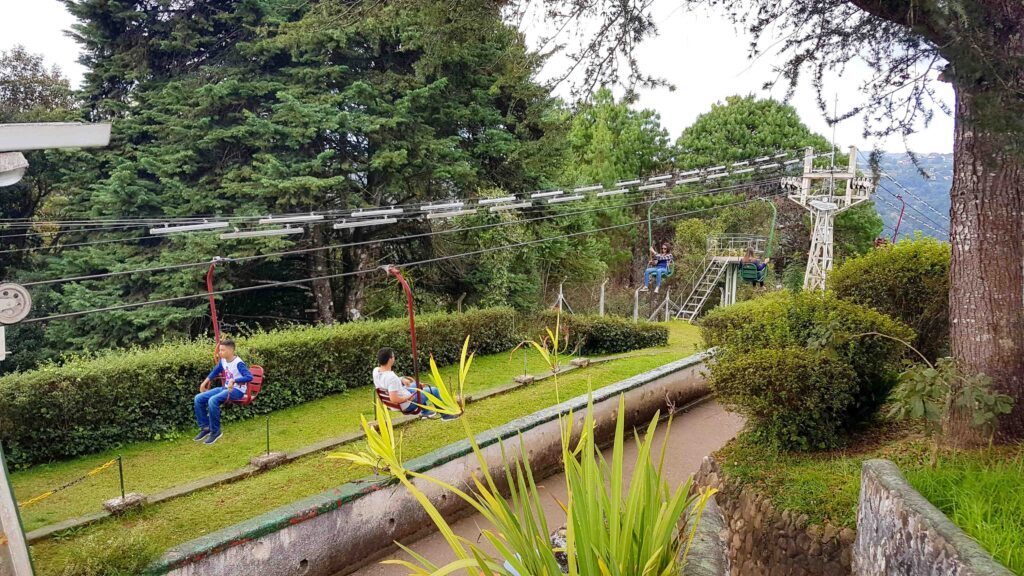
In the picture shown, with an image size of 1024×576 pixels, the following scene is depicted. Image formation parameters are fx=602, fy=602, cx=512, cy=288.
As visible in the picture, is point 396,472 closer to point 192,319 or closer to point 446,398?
point 446,398

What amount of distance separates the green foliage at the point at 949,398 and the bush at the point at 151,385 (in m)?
7.97

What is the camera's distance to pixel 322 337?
10219 millimetres

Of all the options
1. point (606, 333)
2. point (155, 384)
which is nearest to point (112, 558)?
point (155, 384)

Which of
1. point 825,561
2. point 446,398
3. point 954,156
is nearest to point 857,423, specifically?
point 825,561

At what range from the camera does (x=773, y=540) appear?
4348 millimetres

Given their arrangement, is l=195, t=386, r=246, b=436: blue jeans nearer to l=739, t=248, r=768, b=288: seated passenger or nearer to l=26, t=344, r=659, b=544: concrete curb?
l=26, t=344, r=659, b=544: concrete curb

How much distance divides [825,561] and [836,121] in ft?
10.6

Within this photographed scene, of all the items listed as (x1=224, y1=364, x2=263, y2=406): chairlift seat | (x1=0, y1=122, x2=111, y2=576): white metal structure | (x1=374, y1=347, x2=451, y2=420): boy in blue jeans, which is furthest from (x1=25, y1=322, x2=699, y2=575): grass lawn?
(x1=224, y1=364, x2=263, y2=406): chairlift seat

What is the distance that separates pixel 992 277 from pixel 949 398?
966 millimetres

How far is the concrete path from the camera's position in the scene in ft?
18.0

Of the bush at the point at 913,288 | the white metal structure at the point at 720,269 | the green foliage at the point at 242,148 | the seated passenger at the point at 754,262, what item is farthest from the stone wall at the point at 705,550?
the white metal structure at the point at 720,269

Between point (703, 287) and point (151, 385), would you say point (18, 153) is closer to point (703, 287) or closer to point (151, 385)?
point (151, 385)

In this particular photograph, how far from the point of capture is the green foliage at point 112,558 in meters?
3.88

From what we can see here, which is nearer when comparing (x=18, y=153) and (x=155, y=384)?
(x=18, y=153)
